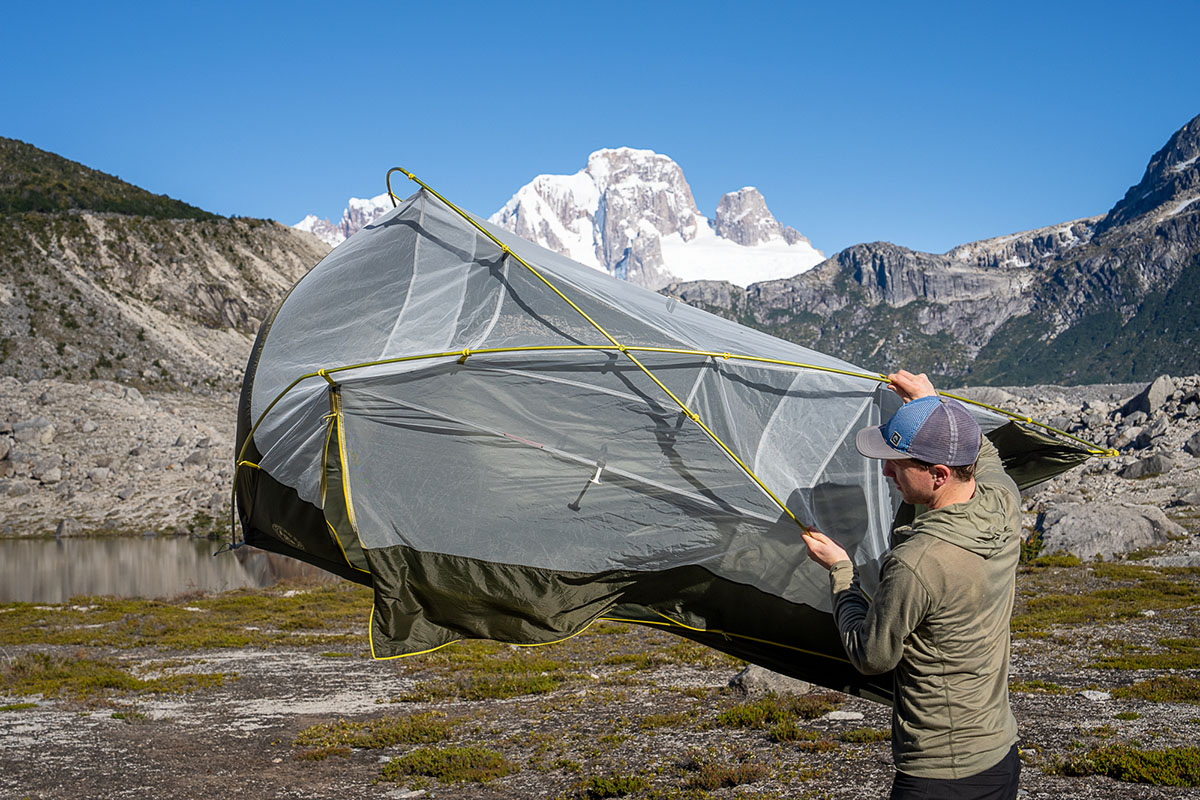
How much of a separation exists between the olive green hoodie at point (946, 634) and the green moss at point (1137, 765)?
606 cm

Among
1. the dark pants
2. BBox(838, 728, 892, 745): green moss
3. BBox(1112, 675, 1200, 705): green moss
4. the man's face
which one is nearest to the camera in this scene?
the dark pants

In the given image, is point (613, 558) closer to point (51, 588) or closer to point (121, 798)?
point (121, 798)

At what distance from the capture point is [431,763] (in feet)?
34.9

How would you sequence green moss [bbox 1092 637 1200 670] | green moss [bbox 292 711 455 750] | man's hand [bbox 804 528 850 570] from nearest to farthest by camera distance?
man's hand [bbox 804 528 850 570] < green moss [bbox 292 711 455 750] < green moss [bbox 1092 637 1200 670]

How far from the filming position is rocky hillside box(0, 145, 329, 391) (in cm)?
7644

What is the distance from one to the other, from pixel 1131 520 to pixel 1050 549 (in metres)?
2.82

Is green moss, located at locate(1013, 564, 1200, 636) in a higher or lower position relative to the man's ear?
lower

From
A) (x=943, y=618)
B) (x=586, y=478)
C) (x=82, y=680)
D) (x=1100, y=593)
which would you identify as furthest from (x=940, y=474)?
(x=1100, y=593)

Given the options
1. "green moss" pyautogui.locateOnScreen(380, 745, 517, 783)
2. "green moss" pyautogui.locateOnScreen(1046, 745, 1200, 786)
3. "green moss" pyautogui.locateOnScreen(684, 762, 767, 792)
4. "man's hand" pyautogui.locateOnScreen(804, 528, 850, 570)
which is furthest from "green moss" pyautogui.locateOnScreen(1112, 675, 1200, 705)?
"man's hand" pyautogui.locateOnScreen(804, 528, 850, 570)

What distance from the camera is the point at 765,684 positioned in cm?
1308

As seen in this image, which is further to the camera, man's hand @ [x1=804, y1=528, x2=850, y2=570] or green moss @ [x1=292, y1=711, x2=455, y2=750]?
green moss @ [x1=292, y1=711, x2=455, y2=750]

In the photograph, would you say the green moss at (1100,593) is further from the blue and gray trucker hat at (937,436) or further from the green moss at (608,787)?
the blue and gray trucker hat at (937,436)

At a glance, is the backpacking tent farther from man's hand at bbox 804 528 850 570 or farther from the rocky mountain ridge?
the rocky mountain ridge

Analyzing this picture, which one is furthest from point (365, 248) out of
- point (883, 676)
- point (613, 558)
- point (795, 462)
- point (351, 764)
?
point (351, 764)
